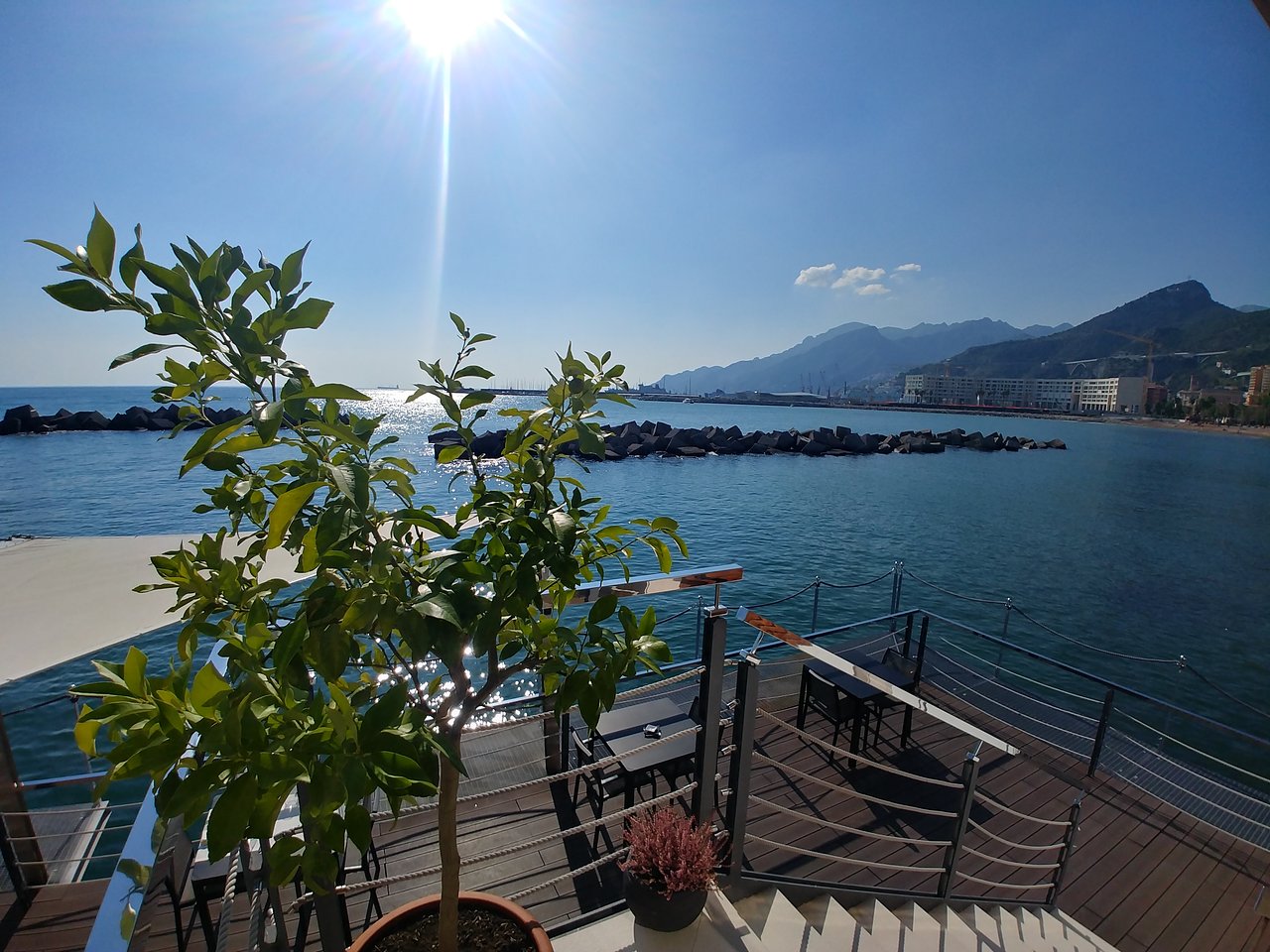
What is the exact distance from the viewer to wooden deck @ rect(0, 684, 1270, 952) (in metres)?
3.11

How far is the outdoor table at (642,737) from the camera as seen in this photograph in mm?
3391

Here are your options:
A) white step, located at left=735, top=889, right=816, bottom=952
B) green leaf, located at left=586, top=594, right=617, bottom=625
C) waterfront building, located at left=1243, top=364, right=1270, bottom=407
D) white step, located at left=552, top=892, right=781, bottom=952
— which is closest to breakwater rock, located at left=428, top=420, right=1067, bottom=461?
white step, located at left=735, top=889, right=816, bottom=952

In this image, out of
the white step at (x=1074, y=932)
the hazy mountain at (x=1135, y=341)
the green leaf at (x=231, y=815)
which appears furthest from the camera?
the hazy mountain at (x=1135, y=341)

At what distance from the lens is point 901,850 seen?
392 cm

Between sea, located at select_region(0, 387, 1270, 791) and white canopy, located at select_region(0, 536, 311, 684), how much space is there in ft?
1.60

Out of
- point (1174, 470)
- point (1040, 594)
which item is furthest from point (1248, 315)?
point (1040, 594)

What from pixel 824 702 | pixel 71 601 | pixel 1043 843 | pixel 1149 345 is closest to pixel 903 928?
pixel 1043 843

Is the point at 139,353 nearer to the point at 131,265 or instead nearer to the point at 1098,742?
the point at 131,265

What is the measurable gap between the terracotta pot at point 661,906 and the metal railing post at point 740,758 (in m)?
0.38

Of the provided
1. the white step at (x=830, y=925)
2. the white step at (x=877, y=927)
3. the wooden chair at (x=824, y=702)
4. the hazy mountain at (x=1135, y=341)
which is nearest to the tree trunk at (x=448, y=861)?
the white step at (x=830, y=925)

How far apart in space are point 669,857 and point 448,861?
3.39ft

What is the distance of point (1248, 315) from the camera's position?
139750mm

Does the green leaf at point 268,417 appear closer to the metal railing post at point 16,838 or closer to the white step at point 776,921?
the white step at point 776,921

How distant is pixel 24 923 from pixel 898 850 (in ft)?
16.9
